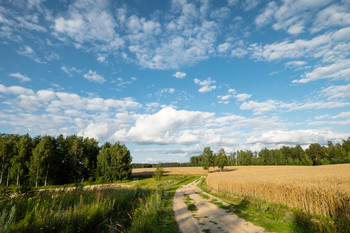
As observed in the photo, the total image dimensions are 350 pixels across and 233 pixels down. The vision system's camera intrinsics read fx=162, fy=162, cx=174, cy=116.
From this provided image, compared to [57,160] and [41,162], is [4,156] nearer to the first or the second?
[41,162]

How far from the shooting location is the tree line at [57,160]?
4195cm

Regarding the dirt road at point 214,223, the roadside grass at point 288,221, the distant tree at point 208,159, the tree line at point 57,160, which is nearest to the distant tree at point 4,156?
the tree line at point 57,160

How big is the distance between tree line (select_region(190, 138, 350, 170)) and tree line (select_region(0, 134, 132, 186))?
46.2 m

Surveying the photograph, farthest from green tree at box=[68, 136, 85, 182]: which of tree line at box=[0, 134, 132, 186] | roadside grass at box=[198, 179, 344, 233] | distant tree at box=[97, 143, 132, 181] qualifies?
roadside grass at box=[198, 179, 344, 233]

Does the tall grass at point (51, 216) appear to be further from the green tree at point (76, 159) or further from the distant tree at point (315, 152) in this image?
the distant tree at point (315, 152)

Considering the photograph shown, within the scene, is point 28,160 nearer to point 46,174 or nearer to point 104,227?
point 46,174

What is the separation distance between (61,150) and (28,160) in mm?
9605

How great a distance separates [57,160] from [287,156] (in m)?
138

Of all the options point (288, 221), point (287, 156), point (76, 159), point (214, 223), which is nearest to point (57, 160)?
point (76, 159)

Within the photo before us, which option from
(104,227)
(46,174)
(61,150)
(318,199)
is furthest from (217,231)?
(61,150)

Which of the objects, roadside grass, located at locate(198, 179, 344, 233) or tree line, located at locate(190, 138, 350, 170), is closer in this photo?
roadside grass, located at locate(198, 179, 344, 233)

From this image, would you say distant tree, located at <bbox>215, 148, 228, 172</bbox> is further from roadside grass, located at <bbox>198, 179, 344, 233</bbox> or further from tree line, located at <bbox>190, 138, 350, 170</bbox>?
roadside grass, located at <bbox>198, 179, 344, 233</bbox>

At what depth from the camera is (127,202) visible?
12.5 metres

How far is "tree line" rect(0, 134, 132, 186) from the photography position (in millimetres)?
41950
